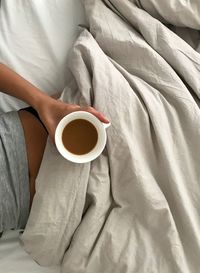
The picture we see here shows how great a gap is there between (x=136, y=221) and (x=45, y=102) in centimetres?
31

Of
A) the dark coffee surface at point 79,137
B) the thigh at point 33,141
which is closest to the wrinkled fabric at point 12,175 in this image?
the thigh at point 33,141

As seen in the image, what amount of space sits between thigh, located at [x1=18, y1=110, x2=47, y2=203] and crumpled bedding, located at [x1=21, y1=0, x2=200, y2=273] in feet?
0.11

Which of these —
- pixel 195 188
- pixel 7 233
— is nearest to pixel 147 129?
pixel 195 188

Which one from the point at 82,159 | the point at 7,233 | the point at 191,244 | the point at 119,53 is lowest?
the point at 7,233

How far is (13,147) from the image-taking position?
90cm

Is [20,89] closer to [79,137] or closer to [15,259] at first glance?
[79,137]

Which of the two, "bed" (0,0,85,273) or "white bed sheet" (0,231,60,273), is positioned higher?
"bed" (0,0,85,273)

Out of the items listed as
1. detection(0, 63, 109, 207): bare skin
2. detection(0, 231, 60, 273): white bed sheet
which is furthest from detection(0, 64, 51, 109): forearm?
detection(0, 231, 60, 273): white bed sheet

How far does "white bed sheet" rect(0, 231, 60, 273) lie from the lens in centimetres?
96

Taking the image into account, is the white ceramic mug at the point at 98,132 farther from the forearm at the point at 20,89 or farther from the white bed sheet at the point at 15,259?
the white bed sheet at the point at 15,259

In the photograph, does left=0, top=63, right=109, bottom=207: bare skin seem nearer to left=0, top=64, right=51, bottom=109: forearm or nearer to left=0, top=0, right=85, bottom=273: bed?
left=0, top=64, right=51, bottom=109: forearm

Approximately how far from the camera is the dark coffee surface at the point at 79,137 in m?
0.84

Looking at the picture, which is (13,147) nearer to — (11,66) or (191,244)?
(11,66)

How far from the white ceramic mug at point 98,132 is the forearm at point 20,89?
0.10 metres
